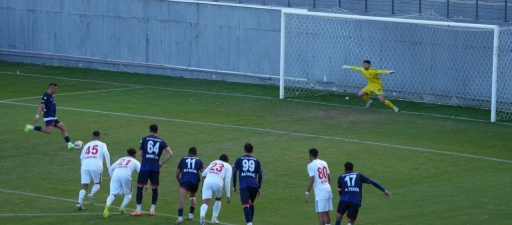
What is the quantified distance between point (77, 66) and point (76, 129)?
45.1 ft

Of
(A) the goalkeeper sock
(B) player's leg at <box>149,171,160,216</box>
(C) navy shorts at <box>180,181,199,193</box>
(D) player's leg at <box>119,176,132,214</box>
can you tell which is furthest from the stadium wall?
(C) navy shorts at <box>180,181,199,193</box>

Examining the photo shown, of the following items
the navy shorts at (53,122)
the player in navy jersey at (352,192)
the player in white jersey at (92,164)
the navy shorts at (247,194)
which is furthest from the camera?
the navy shorts at (53,122)

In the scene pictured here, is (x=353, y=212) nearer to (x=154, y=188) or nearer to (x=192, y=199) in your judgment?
(x=192, y=199)

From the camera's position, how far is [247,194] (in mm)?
18938

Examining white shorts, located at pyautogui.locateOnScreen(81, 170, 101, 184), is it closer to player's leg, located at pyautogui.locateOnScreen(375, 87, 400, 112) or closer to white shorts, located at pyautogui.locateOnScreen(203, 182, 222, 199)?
white shorts, located at pyautogui.locateOnScreen(203, 182, 222, 199)

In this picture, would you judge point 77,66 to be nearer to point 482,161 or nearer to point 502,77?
point 502,77

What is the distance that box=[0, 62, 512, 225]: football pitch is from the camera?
20.5 m

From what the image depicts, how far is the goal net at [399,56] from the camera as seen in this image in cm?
3294

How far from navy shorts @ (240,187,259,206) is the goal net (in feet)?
43.9

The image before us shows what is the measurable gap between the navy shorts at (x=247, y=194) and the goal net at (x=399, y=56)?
526 inches

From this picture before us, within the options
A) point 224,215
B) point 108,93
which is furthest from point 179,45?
point 224,215

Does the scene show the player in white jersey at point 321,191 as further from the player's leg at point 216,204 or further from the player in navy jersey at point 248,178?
the player's leg at point 216,204

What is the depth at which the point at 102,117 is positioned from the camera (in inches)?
1236

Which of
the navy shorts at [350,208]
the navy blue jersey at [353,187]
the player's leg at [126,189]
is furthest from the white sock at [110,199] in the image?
the navy blue jersey at [353,187]
